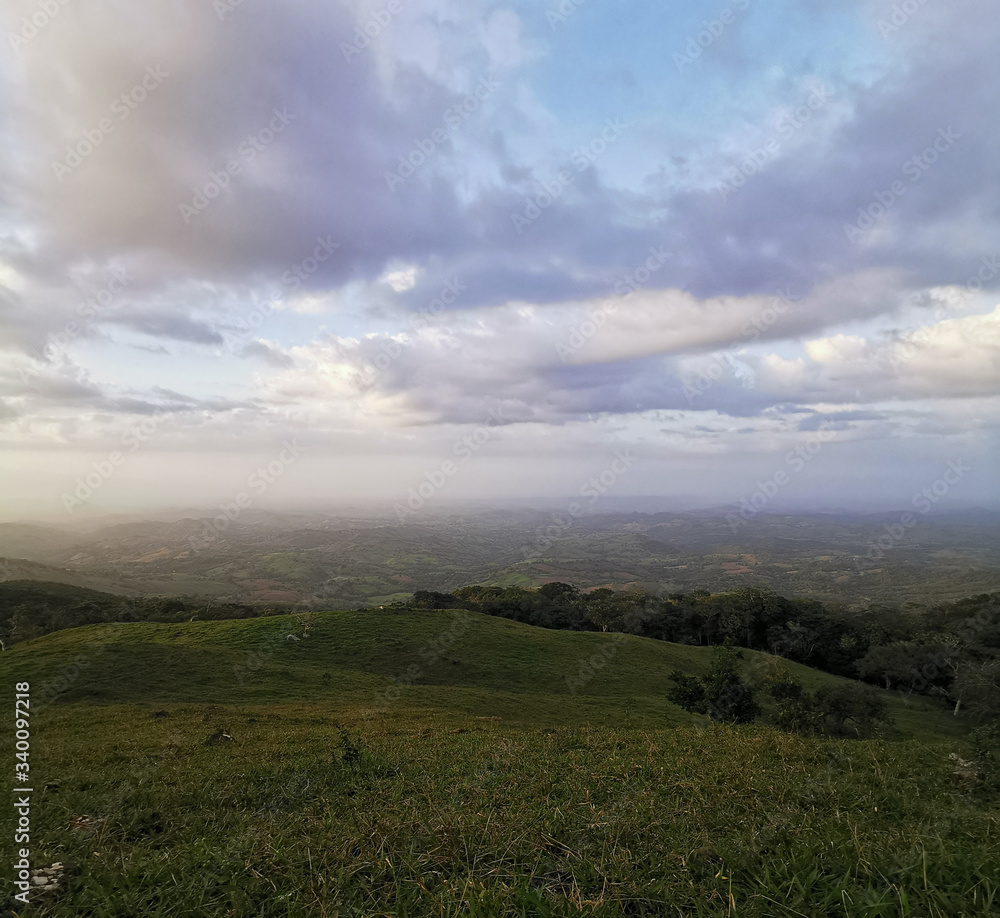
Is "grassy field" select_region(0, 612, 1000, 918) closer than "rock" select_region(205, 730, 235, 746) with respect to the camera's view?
Yes

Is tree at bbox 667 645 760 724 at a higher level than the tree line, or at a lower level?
higher

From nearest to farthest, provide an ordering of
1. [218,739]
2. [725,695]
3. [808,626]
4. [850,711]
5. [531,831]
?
1. [531,831]
2. [218,739]
3. [725,695]
4. [850,711]
5. [808,626]

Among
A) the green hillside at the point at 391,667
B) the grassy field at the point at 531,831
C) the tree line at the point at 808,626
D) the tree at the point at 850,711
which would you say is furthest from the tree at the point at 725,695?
the tree line at the point at 808,626

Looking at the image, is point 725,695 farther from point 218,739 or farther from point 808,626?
point 808,626

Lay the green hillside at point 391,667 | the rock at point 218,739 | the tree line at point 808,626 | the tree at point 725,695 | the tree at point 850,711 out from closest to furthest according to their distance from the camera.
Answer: the rock at point 218,739
the tree at point 725,695
the tree at point 850,711
the green hillside at point 391,667
the tree line at point 808,626

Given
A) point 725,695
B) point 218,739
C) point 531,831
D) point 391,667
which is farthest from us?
point 391,667

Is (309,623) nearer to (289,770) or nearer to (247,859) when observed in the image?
(289,770)

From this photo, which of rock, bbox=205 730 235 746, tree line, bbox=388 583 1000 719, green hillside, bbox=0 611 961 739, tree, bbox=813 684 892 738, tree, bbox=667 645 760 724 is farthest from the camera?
tree line, bbox=388 583 1000 719

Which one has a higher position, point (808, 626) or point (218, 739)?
point (218, 739)

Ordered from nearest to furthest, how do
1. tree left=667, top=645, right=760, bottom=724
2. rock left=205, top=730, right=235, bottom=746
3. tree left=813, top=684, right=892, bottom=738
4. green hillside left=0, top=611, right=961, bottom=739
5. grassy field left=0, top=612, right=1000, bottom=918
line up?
grassy field left=0, top=612, right=1000, bottom=918 < rock left=205, top=730, right=235, bottom=746 < tree left=667, top=645, right=760, bottom=724 < tree left=813, top=684, right=892, bottom=738 < green hillside left=0, top=611, right=961, bottom=739

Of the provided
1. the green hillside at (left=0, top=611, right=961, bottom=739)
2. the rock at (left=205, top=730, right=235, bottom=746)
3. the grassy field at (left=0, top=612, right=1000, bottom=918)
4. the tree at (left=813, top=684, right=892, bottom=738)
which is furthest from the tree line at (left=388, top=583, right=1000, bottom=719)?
the grassy field at (left=0, top=612, right=1000, bottom=918)

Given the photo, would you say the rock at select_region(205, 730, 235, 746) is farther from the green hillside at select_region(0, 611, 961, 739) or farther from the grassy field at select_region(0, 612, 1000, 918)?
the green hillside at select_region(0, 611, 961, 739)

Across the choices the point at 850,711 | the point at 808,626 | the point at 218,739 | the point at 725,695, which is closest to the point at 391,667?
the point at 218,739

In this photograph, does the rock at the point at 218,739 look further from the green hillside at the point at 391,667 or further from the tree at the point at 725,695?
the tree at the point at 725,695
